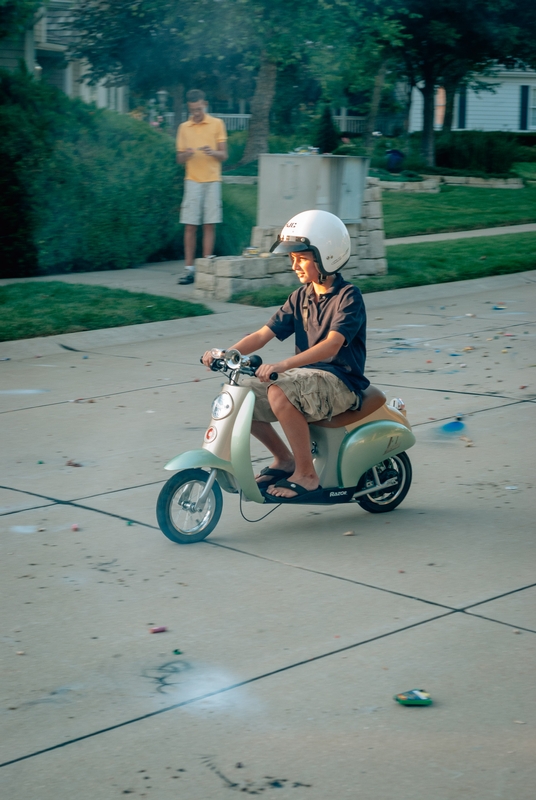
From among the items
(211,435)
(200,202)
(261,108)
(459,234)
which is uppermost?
(261,108)

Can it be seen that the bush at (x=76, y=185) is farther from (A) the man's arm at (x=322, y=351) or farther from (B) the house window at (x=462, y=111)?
(B) the house window at (x=462, y=111)

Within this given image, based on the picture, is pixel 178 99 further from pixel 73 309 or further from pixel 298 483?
pixel 298 483

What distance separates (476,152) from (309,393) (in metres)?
27.4

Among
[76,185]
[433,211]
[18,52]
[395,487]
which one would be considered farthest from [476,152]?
[395,487]

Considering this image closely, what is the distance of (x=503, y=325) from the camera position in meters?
11.0

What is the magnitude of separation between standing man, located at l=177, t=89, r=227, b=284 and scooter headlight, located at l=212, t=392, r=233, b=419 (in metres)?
7.62

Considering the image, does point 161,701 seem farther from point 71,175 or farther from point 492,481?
point 71,175

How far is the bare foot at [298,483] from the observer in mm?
5254

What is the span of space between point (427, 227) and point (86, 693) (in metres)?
15.7

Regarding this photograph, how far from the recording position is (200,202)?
1289cm

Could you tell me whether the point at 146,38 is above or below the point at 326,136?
above

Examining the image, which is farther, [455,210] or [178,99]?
[178,99]

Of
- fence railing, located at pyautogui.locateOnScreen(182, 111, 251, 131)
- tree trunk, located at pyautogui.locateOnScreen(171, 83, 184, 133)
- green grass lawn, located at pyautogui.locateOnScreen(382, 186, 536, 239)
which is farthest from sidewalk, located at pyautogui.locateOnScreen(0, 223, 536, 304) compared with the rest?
fence railing, located at pyautogui.locateOnScreen(182, 111, 251, 131)

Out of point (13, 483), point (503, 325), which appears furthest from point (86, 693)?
point (503, 325)
